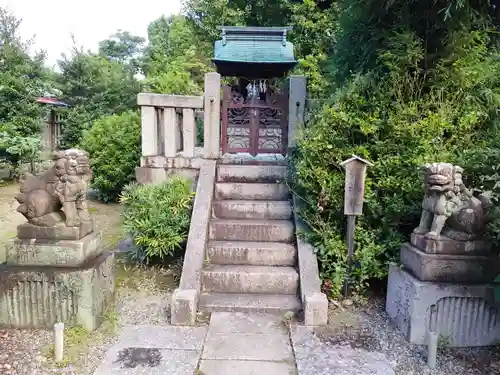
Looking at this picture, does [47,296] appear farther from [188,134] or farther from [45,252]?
[188,134]

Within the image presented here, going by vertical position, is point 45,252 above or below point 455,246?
below

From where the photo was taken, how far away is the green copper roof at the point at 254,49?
11297 millimetres

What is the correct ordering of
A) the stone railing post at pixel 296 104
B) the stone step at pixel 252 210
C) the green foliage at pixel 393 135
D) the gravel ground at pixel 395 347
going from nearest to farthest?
the gravel ground at pixel 395 347, the green foliage at pixel 393 135, the stone step at pixel 252 210, the stone railing post at pixel 296 104

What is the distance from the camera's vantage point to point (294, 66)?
11.9m

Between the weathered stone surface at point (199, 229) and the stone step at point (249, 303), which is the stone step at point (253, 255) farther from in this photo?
the stone step at point (249, 303)

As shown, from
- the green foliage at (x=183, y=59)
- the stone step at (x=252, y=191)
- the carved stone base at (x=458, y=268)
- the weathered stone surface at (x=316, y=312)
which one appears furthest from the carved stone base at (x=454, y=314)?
the green foliage at (x=183, y=59)

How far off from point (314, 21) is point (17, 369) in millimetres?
13516

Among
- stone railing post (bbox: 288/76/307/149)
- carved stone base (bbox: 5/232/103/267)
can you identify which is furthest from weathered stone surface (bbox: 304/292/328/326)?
stone railing post (bbox: 288/76/307/149)

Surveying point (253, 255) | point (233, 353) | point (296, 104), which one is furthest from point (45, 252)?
point (296, 104)

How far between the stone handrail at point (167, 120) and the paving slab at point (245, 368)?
3.32 m

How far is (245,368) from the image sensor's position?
112 inches

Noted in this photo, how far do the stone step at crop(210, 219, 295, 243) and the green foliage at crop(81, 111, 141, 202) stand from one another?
12.8ft

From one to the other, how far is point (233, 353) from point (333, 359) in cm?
80

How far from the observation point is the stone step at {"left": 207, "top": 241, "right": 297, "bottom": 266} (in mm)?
4324
